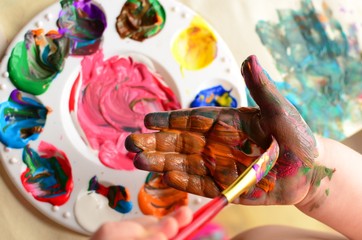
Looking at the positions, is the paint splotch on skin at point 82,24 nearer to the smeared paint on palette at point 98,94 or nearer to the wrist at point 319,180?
the smeared paint on palette at point 98,94

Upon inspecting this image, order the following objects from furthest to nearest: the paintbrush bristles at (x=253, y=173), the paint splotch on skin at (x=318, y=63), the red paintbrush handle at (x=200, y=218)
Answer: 1. the paint splotch on skin at (x=318, y=63)
2. the paintbrush bristles at (x=253, y=173)
3. the red paintbrush handle at (x=200, y=218)

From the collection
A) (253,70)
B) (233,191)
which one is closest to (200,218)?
(233,191)

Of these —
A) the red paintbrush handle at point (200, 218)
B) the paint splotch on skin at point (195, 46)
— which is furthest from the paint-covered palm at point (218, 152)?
the paint splotch on skin at point (195, 46)

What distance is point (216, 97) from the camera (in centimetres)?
97

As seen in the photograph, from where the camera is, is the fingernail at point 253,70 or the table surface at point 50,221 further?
the table surface at point 50,221

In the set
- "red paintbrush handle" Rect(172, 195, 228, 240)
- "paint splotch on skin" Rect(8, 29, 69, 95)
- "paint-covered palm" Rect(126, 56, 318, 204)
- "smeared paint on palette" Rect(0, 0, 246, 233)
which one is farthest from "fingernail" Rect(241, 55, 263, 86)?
"paint splotch on skin" Rect(8, 29, 69, 95)

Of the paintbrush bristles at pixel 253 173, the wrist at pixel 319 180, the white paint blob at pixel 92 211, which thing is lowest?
the wrist at pixel 319 180

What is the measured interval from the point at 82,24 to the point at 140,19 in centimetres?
11

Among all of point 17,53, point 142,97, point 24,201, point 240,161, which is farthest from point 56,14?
point 240,161

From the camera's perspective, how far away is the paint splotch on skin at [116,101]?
0.93 metres

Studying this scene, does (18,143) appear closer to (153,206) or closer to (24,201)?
(24,201)

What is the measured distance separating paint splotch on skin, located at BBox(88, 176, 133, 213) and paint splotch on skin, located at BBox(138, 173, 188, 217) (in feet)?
0.08

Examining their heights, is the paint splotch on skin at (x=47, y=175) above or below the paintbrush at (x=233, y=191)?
above

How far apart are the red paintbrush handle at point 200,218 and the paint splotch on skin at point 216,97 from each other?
44 centimetres
